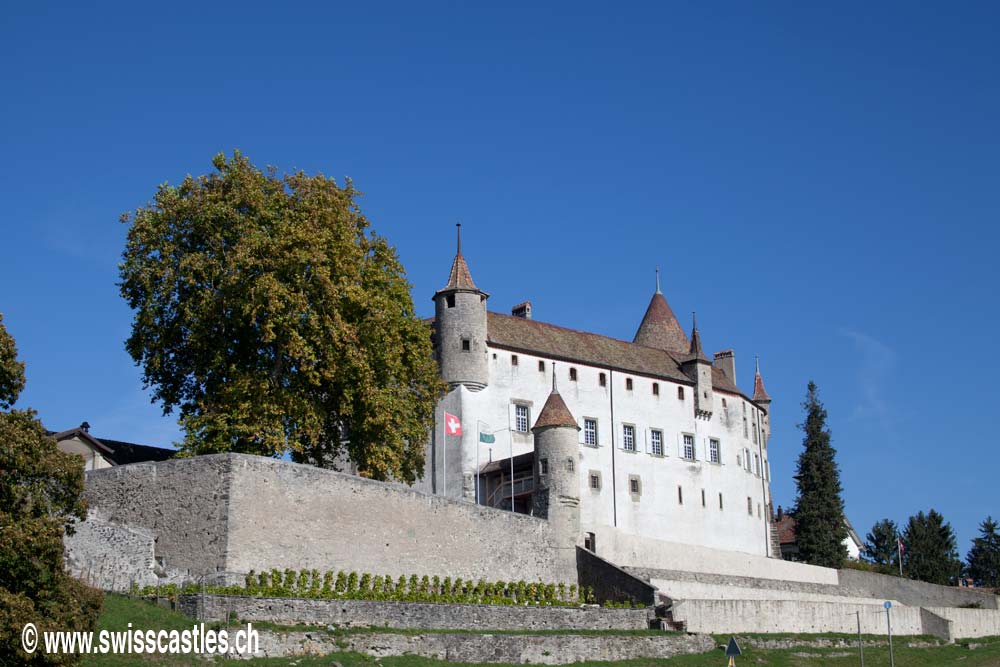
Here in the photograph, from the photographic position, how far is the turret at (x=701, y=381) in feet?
221

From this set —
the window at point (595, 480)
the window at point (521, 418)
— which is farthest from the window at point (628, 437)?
the window at point (521, 418)

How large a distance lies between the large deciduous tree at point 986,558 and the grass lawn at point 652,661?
36601mm

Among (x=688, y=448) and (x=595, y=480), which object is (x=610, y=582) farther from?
(x=688, y=448)

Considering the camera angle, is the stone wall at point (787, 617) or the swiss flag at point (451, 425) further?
the swiss flag at point (451, 425)

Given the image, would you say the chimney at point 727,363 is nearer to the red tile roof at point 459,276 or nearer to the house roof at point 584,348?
the house roof at point 584,348

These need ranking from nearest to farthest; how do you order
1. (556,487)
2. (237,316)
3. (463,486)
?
1. (237,316)
2. (556,487)
3. (463,486)

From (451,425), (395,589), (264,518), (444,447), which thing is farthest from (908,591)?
(264,518)

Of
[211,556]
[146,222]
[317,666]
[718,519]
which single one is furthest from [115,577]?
[718,519]

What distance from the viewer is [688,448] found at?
6594cm

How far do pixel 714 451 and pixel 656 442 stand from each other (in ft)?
15.2

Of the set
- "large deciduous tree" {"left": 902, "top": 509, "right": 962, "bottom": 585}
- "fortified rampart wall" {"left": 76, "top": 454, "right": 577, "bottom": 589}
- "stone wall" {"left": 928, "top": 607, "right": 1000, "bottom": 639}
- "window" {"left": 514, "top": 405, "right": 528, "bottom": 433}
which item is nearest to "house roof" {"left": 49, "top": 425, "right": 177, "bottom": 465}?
"fortified rampart wall" {"left": 76, "top": 454, "right": 577, "bottom": 589}

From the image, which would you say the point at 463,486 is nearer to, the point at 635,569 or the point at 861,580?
the point at 635,569

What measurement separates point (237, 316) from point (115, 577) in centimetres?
1159

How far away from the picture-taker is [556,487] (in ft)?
163
